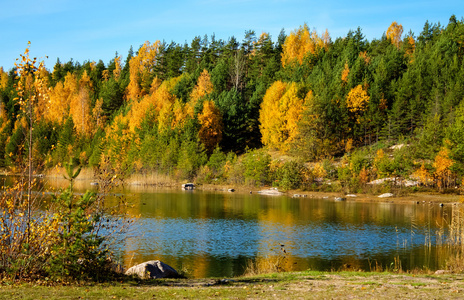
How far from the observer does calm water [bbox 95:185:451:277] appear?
81.1ft

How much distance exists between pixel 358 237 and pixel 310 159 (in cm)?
4483

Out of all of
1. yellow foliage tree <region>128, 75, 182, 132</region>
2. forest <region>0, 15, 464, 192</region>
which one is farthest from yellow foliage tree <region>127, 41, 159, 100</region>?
yellow foliage tree <region>128, 75, 182, 132</region>

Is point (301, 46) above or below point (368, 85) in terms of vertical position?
above

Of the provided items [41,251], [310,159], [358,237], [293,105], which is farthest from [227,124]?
[41,251]

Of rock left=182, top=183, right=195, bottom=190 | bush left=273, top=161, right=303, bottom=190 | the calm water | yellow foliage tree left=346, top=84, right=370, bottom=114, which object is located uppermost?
yellow foliage tree left=346, top=84, right=370, bottom=114

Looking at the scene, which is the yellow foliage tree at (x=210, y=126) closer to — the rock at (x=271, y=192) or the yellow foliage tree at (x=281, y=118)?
the yellow foliage tree at (x=281, y=118)

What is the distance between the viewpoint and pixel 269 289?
45.6ft

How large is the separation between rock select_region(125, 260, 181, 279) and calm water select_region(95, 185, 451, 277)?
2.96 metres

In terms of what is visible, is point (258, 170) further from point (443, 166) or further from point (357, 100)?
point (443, 166)

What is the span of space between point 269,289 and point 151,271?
5.94m

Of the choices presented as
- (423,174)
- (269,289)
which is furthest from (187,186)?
(269,289)

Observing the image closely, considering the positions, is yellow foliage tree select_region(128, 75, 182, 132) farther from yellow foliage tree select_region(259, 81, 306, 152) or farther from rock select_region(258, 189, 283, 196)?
rock select_region(258, 189, 283, 196)

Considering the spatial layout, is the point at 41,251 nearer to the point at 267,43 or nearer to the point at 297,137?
the point at 297,137

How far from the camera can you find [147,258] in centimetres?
2458
